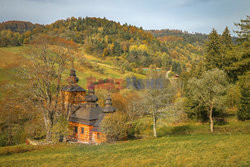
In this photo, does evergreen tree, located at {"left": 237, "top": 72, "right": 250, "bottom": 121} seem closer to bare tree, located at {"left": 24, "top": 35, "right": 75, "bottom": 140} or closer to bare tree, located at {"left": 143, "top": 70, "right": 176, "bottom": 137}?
bare tree, located at {"left": 143, "top": 70, "right": 176, "bottom": 137}

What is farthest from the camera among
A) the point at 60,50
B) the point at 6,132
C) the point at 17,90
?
the point at 6,132

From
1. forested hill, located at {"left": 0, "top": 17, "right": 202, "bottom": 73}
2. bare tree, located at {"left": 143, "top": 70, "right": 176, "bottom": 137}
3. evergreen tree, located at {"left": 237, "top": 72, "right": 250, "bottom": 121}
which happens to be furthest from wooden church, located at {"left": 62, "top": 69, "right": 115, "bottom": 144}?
forested hill, located at {"left": 0, "top": 17, "right": 202, "bottom": 73}

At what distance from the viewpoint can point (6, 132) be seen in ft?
101

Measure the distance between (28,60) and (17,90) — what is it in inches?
175

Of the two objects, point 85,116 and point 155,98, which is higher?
point 155,98

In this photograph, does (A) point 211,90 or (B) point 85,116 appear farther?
(B) point 85,116

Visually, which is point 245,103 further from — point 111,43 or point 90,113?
point 111,43

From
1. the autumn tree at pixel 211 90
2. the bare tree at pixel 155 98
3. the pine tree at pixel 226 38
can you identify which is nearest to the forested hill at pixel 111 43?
the pine tree at pixel 226 38

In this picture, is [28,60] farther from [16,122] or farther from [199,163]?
[199,163]

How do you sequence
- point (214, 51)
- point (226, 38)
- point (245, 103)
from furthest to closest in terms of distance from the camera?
1. point (226, 38)
2. point (214, 51)
3. point (245, 103)

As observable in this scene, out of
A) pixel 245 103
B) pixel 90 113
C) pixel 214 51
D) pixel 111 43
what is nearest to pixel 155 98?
pixel 90 113

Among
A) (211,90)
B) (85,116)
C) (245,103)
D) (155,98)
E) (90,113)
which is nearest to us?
(155,98)

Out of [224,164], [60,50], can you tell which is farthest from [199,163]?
[60,50]

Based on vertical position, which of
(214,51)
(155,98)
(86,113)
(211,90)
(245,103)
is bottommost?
(86,113)
